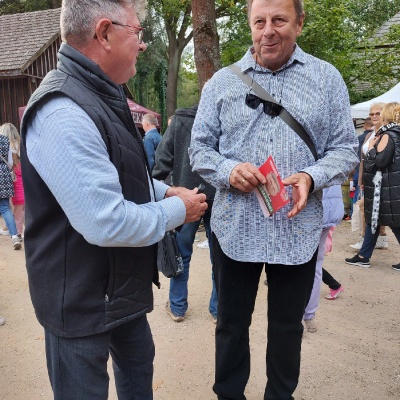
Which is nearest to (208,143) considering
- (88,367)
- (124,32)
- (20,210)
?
(124,32)

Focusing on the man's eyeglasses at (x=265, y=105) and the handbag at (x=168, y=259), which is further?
the handbag at (x=168, y=259)

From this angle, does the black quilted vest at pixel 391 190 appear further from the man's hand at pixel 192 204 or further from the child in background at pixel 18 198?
the child in background at pixel 18 198

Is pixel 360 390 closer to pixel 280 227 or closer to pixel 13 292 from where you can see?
pixel 280 227

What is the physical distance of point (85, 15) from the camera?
1.40m

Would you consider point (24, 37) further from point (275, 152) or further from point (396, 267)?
point (275, 152)

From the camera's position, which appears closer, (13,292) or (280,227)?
(280,227)

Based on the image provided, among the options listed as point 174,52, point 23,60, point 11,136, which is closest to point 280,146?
point 11,136

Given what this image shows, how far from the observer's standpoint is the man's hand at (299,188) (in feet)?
5.85

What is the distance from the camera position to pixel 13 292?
449 cm

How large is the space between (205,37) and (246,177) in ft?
14.1

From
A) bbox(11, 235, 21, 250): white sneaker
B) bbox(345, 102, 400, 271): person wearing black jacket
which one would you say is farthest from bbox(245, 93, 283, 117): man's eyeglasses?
bbox(11, 235, 21, 250): white sneaker

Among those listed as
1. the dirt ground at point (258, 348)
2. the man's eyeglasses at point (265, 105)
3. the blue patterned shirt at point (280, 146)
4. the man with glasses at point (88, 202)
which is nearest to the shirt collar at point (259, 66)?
the blue patterned shirt at point (280, 146)

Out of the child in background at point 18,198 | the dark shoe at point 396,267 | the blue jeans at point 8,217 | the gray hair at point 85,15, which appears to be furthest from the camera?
the child in background at point 18,198

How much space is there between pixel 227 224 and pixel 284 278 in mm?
383
